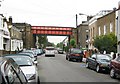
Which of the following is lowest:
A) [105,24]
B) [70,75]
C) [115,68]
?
[70,75]

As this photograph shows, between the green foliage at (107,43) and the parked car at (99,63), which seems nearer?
the parked car at (99,63)

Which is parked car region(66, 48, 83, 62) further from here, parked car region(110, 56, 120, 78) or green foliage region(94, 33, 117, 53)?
parked car region(110, 56, 120, 78)

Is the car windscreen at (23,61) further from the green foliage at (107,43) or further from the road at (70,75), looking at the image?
the green foliage at (107,43)

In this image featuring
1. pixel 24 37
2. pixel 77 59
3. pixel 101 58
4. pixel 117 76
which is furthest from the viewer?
pixel 24 37

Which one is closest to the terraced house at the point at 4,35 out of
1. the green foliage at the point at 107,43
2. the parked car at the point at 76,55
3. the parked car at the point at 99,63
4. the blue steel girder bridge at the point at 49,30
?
the parked car at the point at 76,55

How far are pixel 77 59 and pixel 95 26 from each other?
56.1 ft

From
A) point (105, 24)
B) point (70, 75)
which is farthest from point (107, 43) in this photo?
point (70, 75)

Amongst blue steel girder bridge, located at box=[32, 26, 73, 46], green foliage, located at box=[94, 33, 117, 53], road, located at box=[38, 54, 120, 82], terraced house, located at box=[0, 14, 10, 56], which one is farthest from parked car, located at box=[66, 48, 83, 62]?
blue steel girder bridge, located at box=[32, 26, 73, 46]

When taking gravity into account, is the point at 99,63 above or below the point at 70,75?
above

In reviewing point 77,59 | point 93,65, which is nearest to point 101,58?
point 93,65

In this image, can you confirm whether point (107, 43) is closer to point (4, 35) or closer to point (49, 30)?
point (4, 35)

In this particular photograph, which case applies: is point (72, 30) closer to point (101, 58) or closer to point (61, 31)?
point (61, 31)

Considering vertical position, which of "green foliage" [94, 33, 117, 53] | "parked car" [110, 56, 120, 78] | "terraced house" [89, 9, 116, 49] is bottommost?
"parked car" [110, 56, 120, 78]

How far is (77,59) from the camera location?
41.3 metres
